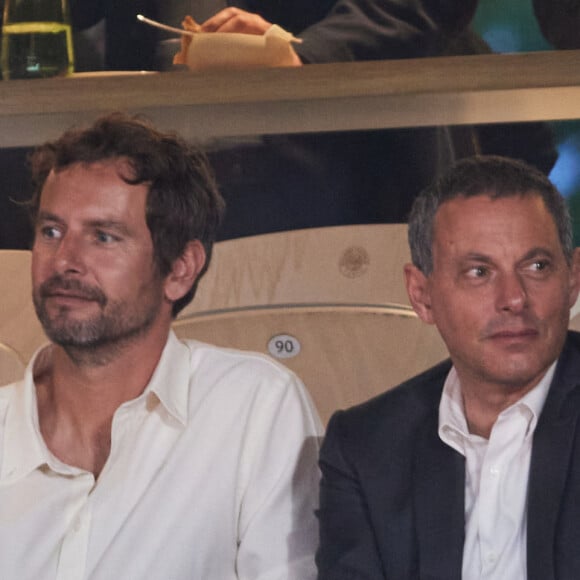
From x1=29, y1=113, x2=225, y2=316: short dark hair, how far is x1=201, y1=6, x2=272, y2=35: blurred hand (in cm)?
63

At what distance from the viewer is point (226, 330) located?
1891 millimetres

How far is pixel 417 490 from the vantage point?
1.50 m

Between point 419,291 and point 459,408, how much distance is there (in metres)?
0.18

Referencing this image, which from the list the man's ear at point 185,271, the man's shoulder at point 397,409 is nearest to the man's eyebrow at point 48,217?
the man's ear at point 185,271

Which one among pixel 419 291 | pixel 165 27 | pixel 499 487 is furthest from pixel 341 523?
pixel 165 27

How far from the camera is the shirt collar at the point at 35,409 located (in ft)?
5.09

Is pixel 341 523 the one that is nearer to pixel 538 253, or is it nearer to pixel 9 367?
pixel 538 253

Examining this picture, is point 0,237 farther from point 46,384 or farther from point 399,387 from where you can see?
point 399,387

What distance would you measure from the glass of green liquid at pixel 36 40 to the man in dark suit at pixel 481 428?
3.27ft

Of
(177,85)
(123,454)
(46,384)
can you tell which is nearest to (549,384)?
(123,454)

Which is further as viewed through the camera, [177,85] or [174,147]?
[177,85]

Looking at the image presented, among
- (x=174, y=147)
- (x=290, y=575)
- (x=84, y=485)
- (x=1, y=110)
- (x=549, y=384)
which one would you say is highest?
(x=1, y=110)

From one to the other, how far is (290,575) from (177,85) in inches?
40.7

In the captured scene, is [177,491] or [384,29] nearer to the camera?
[177,491]
